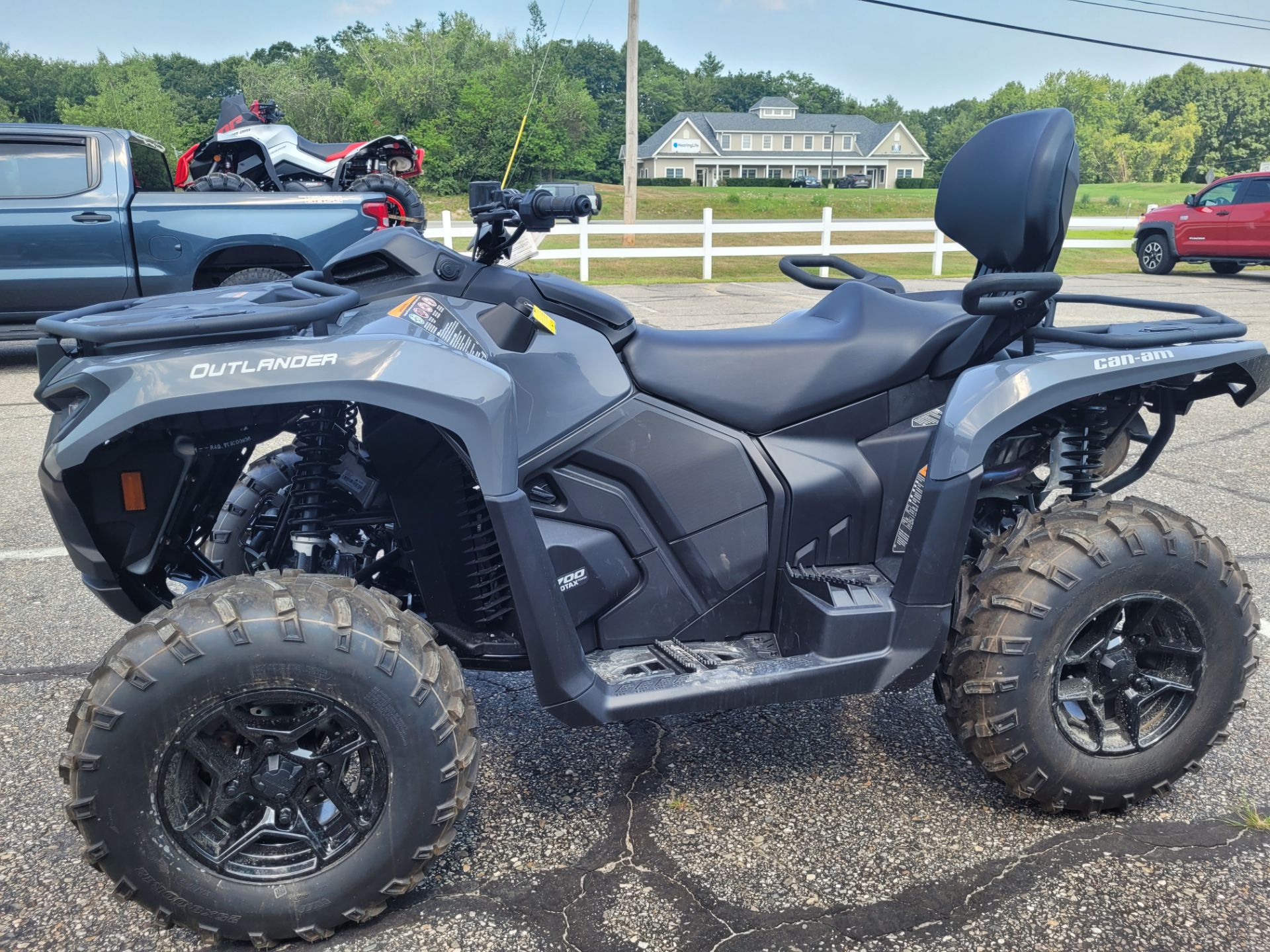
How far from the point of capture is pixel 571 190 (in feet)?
7.59

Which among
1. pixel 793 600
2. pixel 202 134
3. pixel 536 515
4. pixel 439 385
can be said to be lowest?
pixel 793 600

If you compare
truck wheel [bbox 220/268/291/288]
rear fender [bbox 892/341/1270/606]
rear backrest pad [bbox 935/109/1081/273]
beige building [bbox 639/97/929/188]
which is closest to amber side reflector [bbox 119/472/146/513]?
rear fender [bbox 892/341/1270/606]

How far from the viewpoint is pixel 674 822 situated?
98.9 inches

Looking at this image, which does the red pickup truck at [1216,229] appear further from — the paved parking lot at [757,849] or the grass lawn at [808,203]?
the grass lawn at [808,203]

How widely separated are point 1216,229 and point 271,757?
19.8 m

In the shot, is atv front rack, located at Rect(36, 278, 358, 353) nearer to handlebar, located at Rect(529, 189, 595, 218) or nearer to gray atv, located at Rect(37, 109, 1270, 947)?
gray atv, located at Rect(37, 109, 1270, 947)

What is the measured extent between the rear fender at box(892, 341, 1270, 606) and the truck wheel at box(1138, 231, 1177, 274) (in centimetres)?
1885

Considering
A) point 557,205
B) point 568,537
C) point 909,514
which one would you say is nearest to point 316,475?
point 568,537

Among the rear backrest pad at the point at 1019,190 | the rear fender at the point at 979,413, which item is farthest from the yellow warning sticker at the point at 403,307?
the rear backrest pad at the point at 1019,190

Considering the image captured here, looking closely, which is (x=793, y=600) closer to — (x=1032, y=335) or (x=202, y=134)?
(x=1032, y=335)

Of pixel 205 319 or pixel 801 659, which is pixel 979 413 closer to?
pixel 801 659

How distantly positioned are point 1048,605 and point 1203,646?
49cm

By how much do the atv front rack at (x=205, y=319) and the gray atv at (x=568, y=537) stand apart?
0.04 ft

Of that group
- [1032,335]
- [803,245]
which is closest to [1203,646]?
[1032,335]
